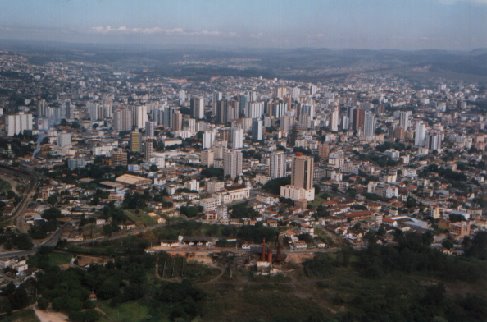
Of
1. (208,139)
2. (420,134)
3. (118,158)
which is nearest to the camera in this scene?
(118,158)

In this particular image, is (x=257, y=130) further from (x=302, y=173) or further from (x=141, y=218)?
(x=141, y=218)

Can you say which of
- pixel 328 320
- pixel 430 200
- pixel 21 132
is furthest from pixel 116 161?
pixel 328 320

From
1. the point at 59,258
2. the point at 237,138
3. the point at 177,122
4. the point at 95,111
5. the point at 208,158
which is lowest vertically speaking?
the point at 59,258

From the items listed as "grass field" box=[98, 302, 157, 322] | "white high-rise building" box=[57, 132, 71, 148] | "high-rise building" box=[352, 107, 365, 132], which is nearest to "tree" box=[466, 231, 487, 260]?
"grass field" box=[98, 302, 157, 322]

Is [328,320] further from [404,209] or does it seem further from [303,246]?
[404,209]

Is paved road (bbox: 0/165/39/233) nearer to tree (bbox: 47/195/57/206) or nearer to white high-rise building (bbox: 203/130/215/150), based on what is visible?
tree (bbox: 47/195/57/206)

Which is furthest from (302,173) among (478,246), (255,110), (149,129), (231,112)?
(255,110)
